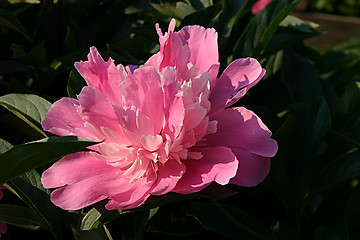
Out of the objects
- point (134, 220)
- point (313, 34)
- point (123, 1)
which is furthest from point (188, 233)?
point (123, 1)

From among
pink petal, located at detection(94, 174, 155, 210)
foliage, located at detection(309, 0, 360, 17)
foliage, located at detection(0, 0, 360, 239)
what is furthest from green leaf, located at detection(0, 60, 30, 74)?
foliage, located at detection(309, 0, 360, 17)

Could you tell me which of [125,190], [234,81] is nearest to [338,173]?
[234,81]

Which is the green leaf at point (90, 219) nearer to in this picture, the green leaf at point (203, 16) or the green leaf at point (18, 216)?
the green leaf at point (18, 216)

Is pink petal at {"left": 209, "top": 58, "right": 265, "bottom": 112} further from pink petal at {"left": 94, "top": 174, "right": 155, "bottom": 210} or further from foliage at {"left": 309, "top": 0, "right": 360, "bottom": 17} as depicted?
foliage at {"left": 309, "top": 0, "right": 360, "bottom": 17}

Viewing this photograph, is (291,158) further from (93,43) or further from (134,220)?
(93,43)

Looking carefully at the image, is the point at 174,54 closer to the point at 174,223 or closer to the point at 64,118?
the point at 64,118

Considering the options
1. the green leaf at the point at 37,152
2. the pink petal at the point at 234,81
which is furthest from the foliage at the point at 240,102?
the pink petal at the point at 234,81

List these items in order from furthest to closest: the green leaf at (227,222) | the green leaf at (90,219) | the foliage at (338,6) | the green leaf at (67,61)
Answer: the foliage at (338,6) → the green leaf at (67,61) → the green leaf at (227,222) → the green leaf at (90,219)

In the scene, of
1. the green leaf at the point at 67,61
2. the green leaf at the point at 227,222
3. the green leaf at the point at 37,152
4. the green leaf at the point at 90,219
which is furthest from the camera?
the green leaf at the point at 67,61
